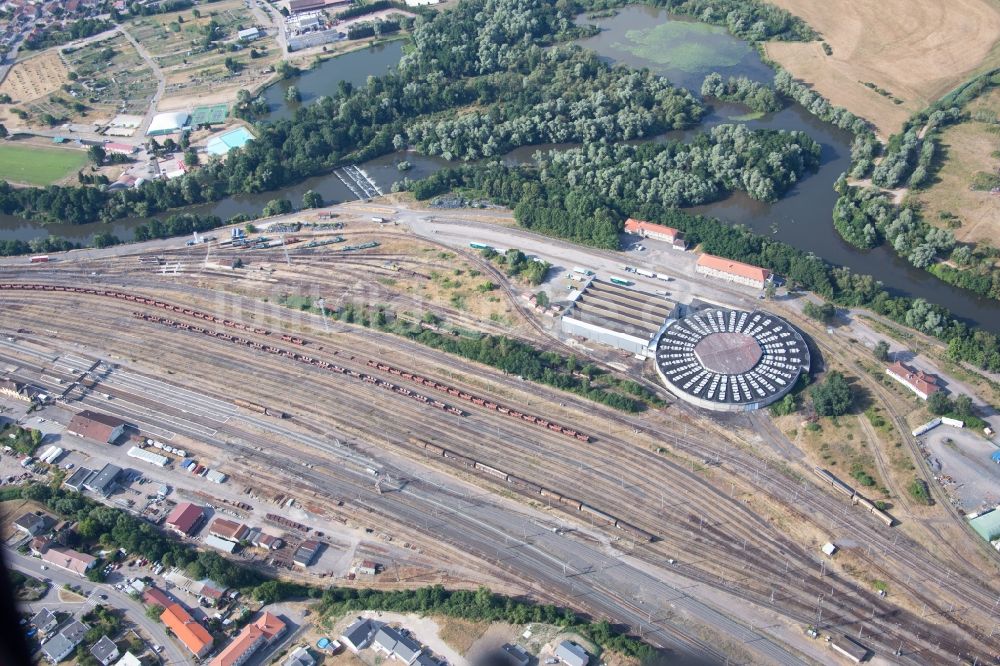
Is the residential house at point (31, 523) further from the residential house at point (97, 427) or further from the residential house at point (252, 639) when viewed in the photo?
the residential house at point (252, 639)

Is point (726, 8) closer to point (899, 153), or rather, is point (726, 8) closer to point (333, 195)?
point (899, 153)

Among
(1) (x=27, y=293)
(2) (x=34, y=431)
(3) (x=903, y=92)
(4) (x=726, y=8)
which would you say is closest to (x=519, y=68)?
(4) (x=726, y=8)

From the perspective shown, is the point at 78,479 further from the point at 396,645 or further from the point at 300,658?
the point at 396,645

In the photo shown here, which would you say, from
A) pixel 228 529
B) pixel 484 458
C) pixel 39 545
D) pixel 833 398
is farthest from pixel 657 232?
pixel 39 545

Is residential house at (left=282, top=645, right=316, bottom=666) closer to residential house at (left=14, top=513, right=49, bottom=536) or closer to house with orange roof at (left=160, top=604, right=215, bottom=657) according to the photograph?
house with orange roof at (left=160, top=604, right=215, bottom=657)

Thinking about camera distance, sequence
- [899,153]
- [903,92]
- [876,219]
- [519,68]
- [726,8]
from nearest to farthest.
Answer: [876,219] < [899,153] < [903,92] < [519,68] < [726,8]

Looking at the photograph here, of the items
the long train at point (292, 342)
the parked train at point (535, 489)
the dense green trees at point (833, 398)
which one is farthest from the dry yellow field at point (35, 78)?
the dense green trees at point (833, 398)

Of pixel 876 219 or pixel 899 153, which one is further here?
pixel 899 153
